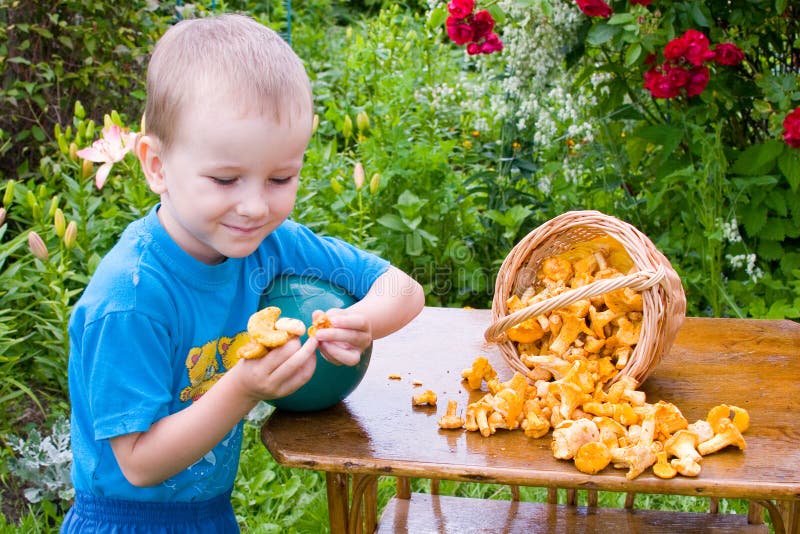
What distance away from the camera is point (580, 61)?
3506 mm

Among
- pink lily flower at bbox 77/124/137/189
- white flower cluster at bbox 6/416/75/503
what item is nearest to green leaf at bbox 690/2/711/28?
pink lily flower at bbox 77/124/137/189

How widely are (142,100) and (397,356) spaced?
7.89 ft

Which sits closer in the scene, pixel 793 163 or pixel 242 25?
pixel 242 25

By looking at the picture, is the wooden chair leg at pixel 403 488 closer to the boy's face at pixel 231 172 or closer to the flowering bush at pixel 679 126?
the boy's face at pixel 231 172

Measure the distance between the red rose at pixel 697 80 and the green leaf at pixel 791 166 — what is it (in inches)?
15.5

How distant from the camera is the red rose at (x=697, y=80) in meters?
2.87

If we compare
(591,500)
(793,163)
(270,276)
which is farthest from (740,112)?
(270,276)

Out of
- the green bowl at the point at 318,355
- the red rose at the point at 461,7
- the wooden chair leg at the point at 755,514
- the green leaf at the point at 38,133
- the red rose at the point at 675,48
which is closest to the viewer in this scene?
the green bowl at the point at 318,355

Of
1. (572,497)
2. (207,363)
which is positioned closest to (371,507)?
(572,497)

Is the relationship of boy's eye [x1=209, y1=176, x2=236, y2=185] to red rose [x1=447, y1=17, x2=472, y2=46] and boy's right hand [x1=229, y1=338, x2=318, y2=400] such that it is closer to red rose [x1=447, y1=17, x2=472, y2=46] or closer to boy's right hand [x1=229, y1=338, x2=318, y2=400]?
boy's right hand [x1=229, y1=338, x2=318, y2=400]

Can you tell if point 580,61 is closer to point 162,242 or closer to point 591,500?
point 591,500

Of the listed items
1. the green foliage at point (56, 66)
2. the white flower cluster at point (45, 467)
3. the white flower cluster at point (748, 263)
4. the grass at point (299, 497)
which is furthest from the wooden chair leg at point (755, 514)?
the green foliage at point (56, 66)

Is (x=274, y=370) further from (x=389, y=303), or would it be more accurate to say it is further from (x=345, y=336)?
(x=389, y=303)

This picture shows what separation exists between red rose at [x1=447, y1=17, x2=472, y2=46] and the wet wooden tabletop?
128 centimetres
